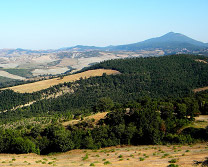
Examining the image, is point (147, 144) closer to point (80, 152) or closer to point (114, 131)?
point (114, 131)

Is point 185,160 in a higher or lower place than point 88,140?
higher

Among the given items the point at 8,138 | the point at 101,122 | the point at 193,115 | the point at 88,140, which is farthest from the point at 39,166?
the point at 193,115

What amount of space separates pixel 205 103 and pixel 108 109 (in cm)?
4820

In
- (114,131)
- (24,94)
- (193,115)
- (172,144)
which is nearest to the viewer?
(172,144)

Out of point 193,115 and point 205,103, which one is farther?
point 205,103

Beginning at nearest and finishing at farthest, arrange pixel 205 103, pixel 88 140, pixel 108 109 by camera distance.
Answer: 1. pixel 88 140
2. pixel 205 103
3. pixel 108 109

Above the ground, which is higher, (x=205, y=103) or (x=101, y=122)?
(x=205, y=103)

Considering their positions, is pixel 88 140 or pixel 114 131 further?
pixel 114 131

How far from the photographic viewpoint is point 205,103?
8731cm

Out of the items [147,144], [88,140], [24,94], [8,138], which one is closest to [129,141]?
[147,144]

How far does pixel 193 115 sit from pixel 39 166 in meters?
62.3

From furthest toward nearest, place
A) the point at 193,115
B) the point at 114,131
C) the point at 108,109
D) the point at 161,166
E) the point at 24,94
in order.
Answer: the point at 24,94 < the point at 108,109 < the point at 193,115 < the point at 114,131 < the point at 161,166

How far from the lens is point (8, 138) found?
61.9 meters

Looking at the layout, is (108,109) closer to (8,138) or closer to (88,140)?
(88,140)
